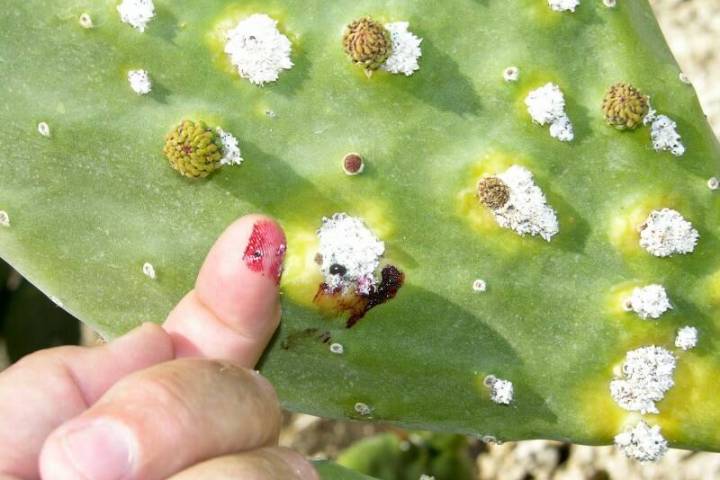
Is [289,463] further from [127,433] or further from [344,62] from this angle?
[344,62]

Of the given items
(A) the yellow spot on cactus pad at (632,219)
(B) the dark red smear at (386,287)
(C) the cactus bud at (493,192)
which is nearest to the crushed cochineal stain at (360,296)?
(B) the dark red smear at (386,287)

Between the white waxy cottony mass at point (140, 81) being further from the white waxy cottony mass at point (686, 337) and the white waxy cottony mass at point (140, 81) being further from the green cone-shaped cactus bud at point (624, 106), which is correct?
the white waxy cottony mass at point (686, 337)

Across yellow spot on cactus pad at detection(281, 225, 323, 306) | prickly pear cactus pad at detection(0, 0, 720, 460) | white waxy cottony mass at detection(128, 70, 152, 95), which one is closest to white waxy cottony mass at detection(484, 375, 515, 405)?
prickly pear cactus pad at detection(0, 0, 720, 460)

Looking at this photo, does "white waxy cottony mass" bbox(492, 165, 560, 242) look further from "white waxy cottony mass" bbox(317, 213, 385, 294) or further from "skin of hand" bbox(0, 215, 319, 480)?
"skin of hand" bbox(0, 215, 319, 480)

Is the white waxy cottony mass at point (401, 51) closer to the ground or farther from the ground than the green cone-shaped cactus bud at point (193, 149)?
farther from the ground

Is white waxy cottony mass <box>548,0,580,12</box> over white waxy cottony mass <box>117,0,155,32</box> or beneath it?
over

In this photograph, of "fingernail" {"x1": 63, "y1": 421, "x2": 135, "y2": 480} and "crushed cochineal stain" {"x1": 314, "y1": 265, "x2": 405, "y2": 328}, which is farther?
"crushed cochineal stain" {"x1": 314, "y1": 265, "x2": 405, "y2": 328}
